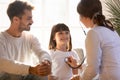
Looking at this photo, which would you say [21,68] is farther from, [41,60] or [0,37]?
[0,37]

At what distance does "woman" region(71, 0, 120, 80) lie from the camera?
73.7 inches

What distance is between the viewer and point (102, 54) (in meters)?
1.94

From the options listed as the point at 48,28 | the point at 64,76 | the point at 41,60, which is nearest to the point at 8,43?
the point at 41,60

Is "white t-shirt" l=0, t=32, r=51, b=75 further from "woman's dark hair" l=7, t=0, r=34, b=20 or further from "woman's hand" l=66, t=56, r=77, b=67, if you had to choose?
"woman's hand" l=66, t=56, r=77, b=67

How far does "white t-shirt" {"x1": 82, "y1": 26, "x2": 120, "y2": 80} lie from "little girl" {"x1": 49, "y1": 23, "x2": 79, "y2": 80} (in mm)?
764

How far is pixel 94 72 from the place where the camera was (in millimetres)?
1882

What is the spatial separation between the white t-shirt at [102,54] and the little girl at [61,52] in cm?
76

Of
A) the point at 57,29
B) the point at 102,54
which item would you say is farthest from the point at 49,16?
the point at 102,54

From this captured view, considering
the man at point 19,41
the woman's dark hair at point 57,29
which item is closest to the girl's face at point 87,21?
the man at point 19,41

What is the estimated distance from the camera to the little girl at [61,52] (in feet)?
8.85

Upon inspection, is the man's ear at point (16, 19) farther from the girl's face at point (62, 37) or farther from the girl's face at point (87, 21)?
the girl's face at point (87, 21)

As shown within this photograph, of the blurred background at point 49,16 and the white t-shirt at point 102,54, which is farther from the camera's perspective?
the blurred background at point 49,16

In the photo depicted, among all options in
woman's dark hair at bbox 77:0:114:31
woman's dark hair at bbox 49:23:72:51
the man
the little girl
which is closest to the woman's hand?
the little girl

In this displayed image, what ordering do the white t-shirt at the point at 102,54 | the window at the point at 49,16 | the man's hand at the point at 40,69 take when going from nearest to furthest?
the white t-shirt at the point at 102,54 → the man's hand at the point at 40,69 → the window at the point at 49,16
